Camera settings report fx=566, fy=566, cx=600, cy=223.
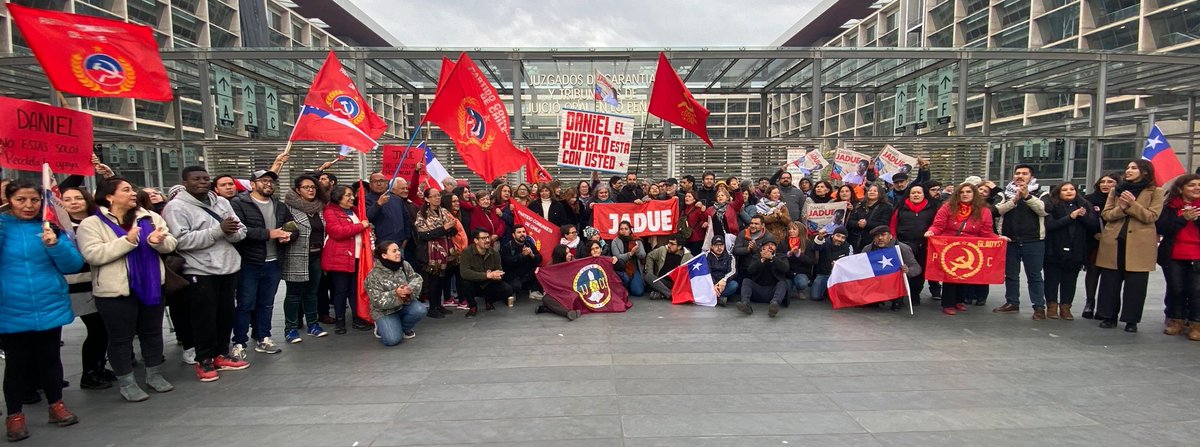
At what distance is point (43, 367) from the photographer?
4074 mm

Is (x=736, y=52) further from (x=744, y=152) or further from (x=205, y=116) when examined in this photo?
(x=205, y=116)

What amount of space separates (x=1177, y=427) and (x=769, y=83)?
16.6 meters

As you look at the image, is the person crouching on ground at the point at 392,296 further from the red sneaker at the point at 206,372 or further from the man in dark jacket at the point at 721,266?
the man in dark jacket at the point at 721,266

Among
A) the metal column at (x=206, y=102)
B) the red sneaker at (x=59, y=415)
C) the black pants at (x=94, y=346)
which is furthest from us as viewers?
the metal column at (x=206, y=102)

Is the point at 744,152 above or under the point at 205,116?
under

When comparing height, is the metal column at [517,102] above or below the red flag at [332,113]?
above

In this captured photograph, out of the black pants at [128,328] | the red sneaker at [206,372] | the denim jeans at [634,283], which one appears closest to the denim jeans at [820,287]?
the denim jeans at [634,283]

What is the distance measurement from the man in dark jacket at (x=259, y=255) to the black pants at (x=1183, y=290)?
31.5 feet

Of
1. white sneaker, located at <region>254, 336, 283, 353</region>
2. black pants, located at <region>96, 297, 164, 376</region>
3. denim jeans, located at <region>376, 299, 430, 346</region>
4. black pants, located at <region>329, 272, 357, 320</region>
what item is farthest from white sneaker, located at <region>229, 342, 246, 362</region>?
denim jeans, located at <region>376, 299, 430, 346</region>

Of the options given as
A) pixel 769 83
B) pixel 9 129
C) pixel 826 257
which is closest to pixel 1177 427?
pixel 826 257

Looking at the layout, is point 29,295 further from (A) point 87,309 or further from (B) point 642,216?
(B) point 642,216

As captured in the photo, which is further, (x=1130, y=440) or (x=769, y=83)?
(x=769, y=83)

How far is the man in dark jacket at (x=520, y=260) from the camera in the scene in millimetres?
8273

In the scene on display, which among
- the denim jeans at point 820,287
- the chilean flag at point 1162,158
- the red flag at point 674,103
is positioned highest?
the red flag at point 674,103
